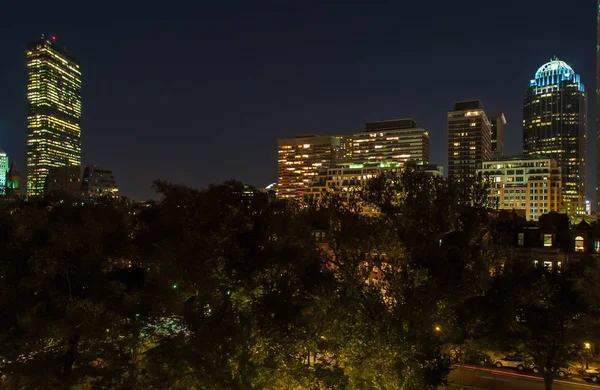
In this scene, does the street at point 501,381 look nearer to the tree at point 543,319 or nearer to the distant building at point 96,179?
the tree at point 543,319

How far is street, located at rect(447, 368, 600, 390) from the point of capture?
95.6ft

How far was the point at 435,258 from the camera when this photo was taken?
19.2 m

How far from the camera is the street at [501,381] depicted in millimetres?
29141

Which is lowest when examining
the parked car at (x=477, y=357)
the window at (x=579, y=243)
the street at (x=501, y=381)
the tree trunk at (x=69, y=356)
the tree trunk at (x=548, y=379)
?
the street at (x=501, y=381)

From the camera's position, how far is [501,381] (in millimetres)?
30469

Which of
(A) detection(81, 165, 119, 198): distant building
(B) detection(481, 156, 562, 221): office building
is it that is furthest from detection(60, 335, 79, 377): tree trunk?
(A) detection(81, 165, 119, 198): distant building

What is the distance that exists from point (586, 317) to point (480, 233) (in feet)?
35.7

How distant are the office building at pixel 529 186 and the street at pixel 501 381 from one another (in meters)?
125

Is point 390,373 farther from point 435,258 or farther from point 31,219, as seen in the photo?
point 31,219

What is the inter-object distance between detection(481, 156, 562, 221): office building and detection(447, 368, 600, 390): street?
12487 cm

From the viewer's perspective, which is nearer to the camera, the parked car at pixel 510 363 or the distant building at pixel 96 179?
the parked car at pixel 510 363

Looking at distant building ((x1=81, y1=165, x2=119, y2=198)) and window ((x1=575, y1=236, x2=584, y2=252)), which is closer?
window ((x1=575, y1=236, x2=584, y2=252))

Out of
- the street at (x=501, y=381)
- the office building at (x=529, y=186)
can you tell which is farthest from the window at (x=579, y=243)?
the office building at (x=529, y=186)

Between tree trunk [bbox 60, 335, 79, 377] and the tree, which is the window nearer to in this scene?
the tree
